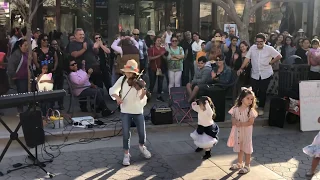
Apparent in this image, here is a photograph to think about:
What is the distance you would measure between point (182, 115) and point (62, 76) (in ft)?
9.43

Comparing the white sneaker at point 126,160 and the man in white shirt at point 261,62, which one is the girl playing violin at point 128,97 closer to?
the white sneaker at point 126,160

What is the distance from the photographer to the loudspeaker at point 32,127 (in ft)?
18.0

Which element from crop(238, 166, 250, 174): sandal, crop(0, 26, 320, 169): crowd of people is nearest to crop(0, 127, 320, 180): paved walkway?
crop(238, 166, 250, 174): sandal

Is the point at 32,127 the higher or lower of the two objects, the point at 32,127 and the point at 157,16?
the lower

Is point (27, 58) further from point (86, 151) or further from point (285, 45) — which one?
point (285, 45)

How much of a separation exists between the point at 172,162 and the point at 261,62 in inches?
140

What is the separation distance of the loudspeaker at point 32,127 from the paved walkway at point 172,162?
17.0 inches

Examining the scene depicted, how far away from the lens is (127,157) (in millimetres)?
5883

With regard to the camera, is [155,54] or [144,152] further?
[155,54]

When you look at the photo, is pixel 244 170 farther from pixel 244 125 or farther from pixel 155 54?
Result: pixel 155 54

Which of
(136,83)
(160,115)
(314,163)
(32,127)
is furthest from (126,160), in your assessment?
(314,163)

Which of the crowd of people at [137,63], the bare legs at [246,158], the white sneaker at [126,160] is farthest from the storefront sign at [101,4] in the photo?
the bare legs at [246,158]

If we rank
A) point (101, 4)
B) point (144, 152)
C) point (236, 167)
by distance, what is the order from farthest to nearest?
point (101, 4), point (144, 152), point (236, 167)

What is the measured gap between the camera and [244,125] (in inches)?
218
